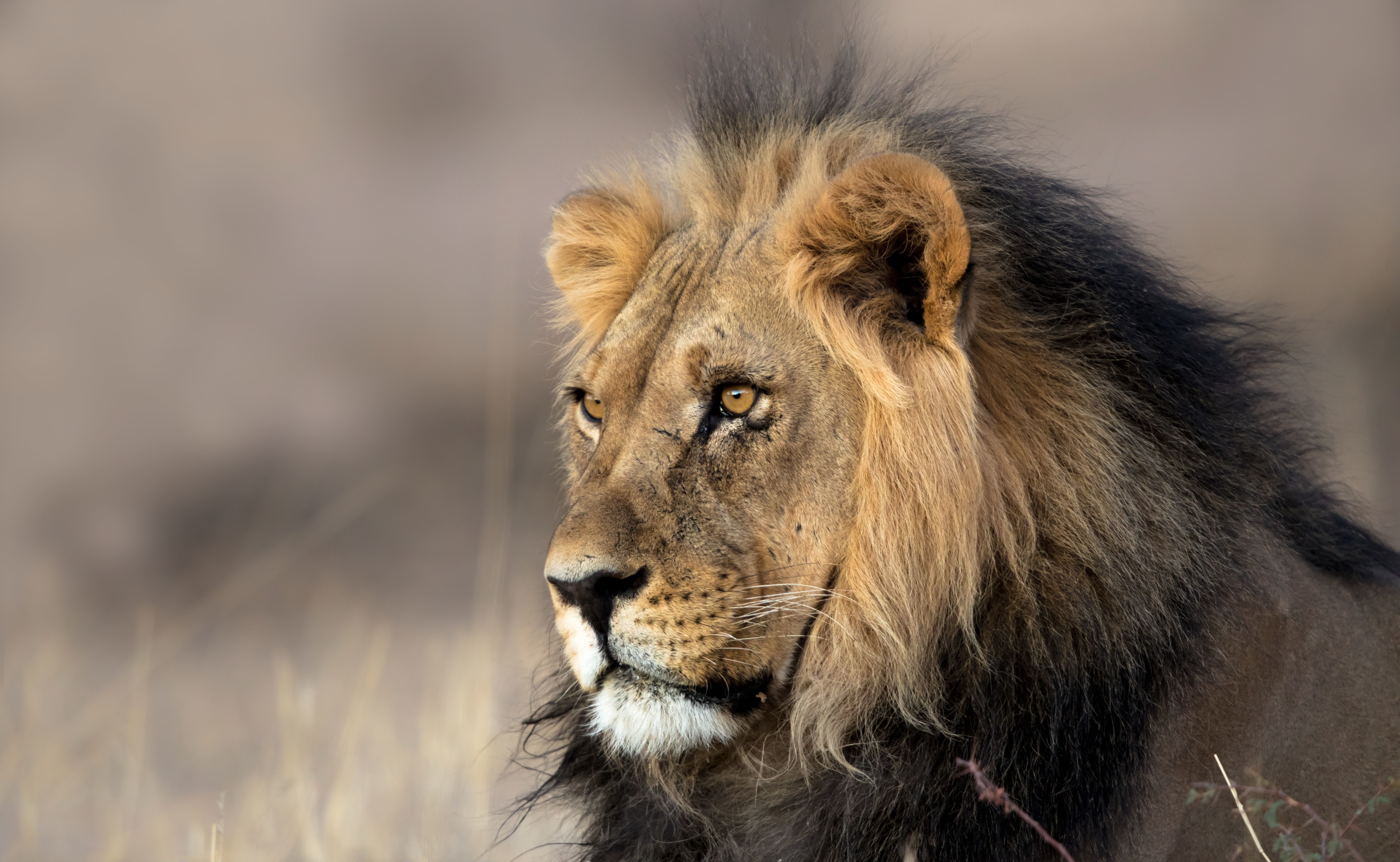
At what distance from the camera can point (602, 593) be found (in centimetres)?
221

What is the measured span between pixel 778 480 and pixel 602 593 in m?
0.45

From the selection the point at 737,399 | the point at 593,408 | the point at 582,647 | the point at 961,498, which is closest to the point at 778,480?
the point at 737,399

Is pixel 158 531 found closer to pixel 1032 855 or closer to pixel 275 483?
pixel 275 483

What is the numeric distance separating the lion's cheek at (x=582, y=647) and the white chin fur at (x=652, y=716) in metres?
0.03

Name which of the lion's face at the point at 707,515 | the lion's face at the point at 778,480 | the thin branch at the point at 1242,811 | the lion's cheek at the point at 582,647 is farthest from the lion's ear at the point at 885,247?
the thin branch at the point at 1242,811

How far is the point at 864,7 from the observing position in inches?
391

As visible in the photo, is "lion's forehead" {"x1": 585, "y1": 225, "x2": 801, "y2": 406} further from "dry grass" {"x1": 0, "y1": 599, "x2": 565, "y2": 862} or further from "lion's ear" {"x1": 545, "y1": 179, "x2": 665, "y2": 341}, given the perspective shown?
"dry grass" {"x1": 0, "y1": 599, "x2": 565, "y2": 862}

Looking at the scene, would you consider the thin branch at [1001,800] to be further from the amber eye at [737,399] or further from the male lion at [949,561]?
the amber eye at [737,399]

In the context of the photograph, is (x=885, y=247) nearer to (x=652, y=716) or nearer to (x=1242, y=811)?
(x=652, y=716)

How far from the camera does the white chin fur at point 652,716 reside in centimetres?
225

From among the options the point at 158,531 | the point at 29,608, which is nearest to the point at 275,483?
the point at 158,531

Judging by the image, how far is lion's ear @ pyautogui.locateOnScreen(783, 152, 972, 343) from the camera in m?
2.27

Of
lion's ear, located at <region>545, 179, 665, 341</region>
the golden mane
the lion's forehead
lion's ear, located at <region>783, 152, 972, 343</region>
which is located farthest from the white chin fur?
lion's ear, located at <region>545, 179, 665, 341</region>

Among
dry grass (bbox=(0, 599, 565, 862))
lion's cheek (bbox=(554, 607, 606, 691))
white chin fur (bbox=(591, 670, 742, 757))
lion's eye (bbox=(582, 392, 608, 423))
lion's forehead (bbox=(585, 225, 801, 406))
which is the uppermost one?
lion's forehead (bbox=(585, 225, 801, 406))
